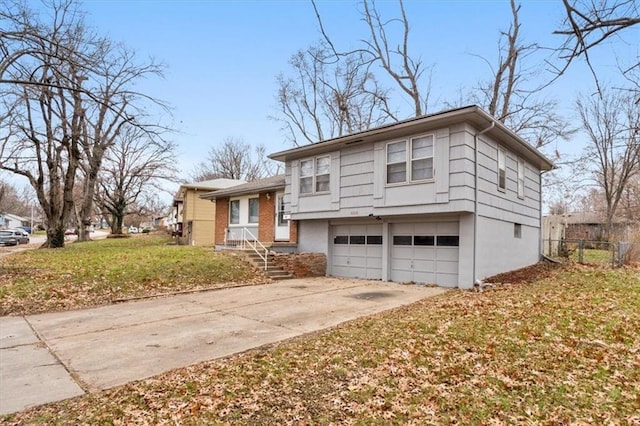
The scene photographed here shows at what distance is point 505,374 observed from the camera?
4.20m

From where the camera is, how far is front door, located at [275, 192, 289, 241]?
1627 cm

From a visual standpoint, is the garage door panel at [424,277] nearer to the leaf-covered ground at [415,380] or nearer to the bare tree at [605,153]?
the leaf-covered ground at [415,380]

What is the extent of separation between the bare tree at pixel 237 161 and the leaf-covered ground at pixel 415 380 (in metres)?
41.3

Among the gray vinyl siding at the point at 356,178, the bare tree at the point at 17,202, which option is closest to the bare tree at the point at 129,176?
the gray vinyl siding at the point at 356,178

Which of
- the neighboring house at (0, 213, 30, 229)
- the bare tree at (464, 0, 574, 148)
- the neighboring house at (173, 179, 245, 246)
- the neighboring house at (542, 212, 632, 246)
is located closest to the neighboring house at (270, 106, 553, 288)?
the neighboring house at (542, 212, 632, 246)

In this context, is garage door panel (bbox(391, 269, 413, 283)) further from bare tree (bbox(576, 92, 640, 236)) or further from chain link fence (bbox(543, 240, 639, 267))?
bare tree (bbox(576, 92, 640, 236))

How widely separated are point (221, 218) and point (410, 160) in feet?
39.6

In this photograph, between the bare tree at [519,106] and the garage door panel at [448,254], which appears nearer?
the garage door panel at [448,254]

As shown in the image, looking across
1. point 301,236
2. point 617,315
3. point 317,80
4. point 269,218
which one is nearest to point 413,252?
point 301,236

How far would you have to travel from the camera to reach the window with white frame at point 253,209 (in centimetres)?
1794

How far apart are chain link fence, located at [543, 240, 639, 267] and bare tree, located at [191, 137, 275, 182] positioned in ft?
109

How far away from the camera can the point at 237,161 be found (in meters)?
47.6

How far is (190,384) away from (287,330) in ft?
8.26

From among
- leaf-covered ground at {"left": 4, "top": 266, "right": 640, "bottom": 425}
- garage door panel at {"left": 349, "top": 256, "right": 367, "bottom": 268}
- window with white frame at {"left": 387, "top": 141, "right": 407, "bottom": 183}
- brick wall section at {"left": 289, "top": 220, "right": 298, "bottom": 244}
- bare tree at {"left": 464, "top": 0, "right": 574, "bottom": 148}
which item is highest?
bare tree at {"left": 464, "top": 0, "right": 574, "bottom": 148}
